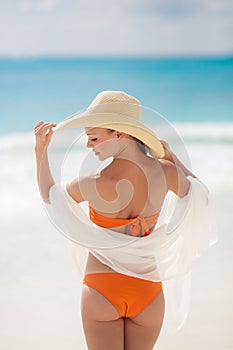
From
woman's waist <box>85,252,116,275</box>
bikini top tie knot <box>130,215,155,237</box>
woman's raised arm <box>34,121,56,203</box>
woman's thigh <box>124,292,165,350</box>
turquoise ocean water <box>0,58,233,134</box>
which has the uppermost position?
woman's raised arm <box>34,121,56,203</box>

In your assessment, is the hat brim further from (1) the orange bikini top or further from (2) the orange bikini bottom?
(2) the orange bikini bottom

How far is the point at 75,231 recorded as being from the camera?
205cm

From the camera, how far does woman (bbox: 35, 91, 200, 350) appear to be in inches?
79.1

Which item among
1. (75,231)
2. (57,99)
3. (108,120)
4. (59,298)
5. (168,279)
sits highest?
(108,120)

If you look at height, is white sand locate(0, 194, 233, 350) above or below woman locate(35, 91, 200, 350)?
below

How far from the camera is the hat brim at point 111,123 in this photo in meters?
1.96

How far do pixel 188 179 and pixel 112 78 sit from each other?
393 inches

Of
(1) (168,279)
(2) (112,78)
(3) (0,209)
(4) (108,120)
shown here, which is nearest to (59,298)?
(1) (168,279)

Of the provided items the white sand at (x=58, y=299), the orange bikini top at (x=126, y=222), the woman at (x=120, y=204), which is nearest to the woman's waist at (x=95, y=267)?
the woman at (x=120, y=204)

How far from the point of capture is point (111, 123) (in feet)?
6.43

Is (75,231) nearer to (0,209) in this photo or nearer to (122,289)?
(122,289)

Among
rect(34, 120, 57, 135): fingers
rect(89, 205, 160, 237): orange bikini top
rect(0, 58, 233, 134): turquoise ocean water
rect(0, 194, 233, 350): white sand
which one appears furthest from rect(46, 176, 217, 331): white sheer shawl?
rect(0, 58, 233, 134): turquoise ocean water

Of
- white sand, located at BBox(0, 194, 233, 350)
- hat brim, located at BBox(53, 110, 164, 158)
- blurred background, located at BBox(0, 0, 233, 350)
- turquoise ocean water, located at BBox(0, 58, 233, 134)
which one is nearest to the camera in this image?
hat brim, located at BBox(53, 110, 164, 158)

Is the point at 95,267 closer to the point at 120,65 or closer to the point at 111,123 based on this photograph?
the point at 111,123
